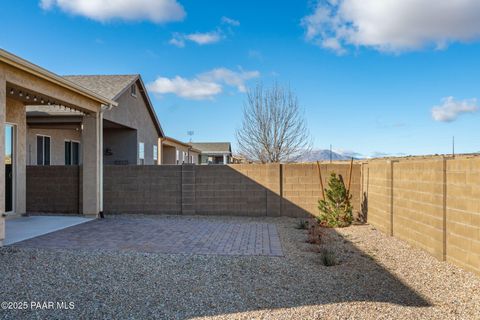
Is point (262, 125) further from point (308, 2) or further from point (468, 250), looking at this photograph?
point (468, 250)

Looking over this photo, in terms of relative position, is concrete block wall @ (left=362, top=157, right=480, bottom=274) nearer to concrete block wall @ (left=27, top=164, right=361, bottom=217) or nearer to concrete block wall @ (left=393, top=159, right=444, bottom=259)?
concrete block wall @ (left=393, top=159, right=444, bottom=259)

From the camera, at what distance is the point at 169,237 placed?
9.00 meters

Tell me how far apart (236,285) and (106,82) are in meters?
15.2

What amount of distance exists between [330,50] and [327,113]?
14.9 feet

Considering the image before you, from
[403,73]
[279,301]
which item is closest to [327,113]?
[403,73]

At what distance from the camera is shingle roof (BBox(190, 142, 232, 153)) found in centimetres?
4442

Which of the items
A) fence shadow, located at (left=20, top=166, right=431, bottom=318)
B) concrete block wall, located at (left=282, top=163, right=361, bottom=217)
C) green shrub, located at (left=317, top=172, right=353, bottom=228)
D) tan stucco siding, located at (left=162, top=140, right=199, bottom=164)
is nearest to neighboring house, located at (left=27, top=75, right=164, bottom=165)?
tan stucco siding, located at (left=162, top=140, right=199, bottom=164)

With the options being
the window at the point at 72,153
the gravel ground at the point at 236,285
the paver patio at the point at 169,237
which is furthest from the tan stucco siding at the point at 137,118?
the gravel ground at the point at 236,285

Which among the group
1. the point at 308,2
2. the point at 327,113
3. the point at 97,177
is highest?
the point at 308,2

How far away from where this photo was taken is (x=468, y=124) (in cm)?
1279

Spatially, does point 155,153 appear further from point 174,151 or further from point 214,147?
point 214,147

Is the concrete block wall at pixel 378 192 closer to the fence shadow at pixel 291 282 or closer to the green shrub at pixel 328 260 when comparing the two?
the fence shadow at pixel 291 282

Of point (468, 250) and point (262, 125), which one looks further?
point (262, 125)

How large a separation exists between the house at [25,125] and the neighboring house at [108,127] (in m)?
2.40
